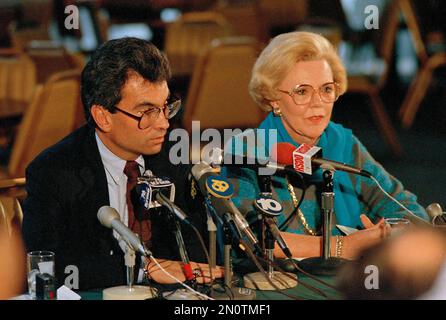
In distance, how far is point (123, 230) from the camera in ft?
A: 7.88

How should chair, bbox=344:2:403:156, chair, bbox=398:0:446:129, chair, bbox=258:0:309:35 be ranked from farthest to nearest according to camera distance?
chair, bbox=258:0:309:35
chair, bbox=398:0:446:129
chair, bbox=344:2:403:156

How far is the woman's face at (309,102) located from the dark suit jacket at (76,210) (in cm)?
49

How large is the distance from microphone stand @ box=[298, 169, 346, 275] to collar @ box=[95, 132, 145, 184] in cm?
63

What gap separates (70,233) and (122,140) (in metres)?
0.33

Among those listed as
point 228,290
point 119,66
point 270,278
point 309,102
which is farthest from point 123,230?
point 309,102

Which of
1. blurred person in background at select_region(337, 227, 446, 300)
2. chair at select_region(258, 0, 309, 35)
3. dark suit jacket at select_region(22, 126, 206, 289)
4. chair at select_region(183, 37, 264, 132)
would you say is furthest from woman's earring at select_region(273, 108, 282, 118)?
chair at select_region(258, 0, 309, 35)

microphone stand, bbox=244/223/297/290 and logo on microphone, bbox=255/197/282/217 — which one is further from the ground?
logo on microphone, bbox=255/197/282/217

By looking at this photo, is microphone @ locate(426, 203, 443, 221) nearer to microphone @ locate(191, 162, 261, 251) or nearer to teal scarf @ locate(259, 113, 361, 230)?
teal scarf @ locate(259, 113, 361, 230)

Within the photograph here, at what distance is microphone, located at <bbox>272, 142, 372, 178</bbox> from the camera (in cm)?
271

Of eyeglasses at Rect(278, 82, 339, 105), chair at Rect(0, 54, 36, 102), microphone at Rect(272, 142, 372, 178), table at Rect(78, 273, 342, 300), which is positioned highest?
chair at Rect(0, 54, 36, 102)

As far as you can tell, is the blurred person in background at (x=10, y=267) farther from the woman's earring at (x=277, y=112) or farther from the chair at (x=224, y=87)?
the chair at (x=224, y=87)

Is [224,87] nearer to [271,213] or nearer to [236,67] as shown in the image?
[236,67]

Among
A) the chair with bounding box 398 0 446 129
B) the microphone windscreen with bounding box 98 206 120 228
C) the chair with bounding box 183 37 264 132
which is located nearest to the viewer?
the microphone windscreen with bounding box 98 206 120 228
